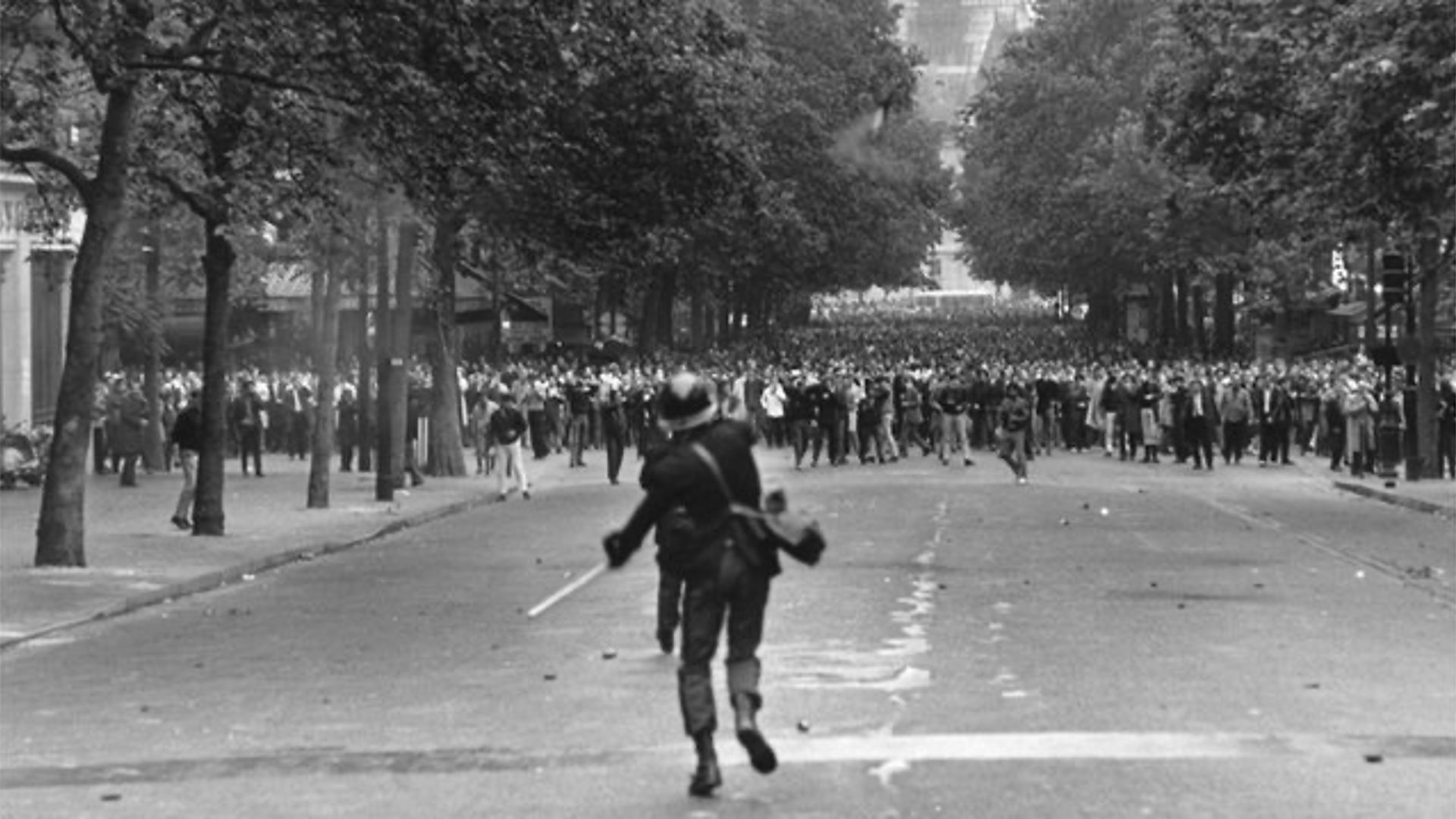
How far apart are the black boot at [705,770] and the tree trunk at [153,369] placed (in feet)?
116

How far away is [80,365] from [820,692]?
12.1m

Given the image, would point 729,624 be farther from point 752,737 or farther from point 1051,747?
point 1051,747

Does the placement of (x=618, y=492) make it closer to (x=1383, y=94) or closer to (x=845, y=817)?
(x=1383, y=94)

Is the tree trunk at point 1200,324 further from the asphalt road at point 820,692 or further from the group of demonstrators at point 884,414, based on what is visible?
the asphalt road at point 820,692

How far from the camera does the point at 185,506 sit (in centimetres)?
2983

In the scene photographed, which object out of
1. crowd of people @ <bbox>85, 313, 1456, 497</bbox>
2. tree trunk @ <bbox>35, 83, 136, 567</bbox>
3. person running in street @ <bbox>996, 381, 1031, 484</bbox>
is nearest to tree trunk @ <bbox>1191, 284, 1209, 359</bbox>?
crowd of people @ <bbox>85, 313, 1456, 497</bbox>

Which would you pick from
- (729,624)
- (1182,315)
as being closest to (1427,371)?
(729,624)

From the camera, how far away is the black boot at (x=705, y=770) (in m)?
10.2

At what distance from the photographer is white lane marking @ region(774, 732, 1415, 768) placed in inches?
437

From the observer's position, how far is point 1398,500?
3591 cm

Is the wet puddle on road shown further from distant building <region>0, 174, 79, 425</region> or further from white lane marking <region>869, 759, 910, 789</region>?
distant building <region>0, 174, 79, 425</region>

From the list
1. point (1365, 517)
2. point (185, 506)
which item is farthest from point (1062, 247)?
point (185, 506)

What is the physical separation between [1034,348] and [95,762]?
9779 cm

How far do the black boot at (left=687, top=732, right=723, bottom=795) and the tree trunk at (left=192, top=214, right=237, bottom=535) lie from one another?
60.8 feet
